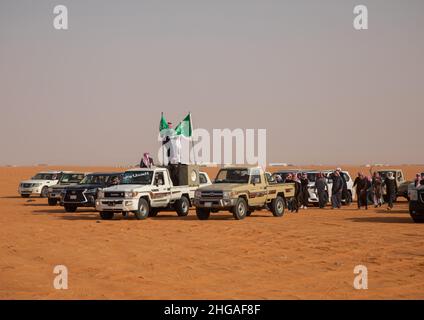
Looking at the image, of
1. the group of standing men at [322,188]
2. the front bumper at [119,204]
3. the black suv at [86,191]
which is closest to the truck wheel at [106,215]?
the front bumper at [119,204]

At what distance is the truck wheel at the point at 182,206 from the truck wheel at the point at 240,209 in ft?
9.92

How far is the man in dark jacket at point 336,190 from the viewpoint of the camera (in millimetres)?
31297

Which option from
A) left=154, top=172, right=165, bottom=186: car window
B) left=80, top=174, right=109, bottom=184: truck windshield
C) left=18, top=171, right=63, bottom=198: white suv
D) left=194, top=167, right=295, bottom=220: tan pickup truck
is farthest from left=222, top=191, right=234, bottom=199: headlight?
left=18, top=171, right=63, bottom=198: white suv

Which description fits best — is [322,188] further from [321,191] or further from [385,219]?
[385,219]

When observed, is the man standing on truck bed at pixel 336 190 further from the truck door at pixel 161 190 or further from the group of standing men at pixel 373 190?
the truck door at pixel 161 190

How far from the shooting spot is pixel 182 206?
26125mm

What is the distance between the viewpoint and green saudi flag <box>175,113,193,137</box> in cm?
2962

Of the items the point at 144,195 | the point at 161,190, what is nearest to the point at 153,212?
the point at 161,190

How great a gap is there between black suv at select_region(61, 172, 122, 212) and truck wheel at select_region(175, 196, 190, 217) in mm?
3410

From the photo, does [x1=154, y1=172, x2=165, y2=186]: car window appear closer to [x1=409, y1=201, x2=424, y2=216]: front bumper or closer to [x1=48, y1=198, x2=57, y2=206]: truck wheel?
[x1=409, y1=201, x2=424, y2=216]: front bumper
